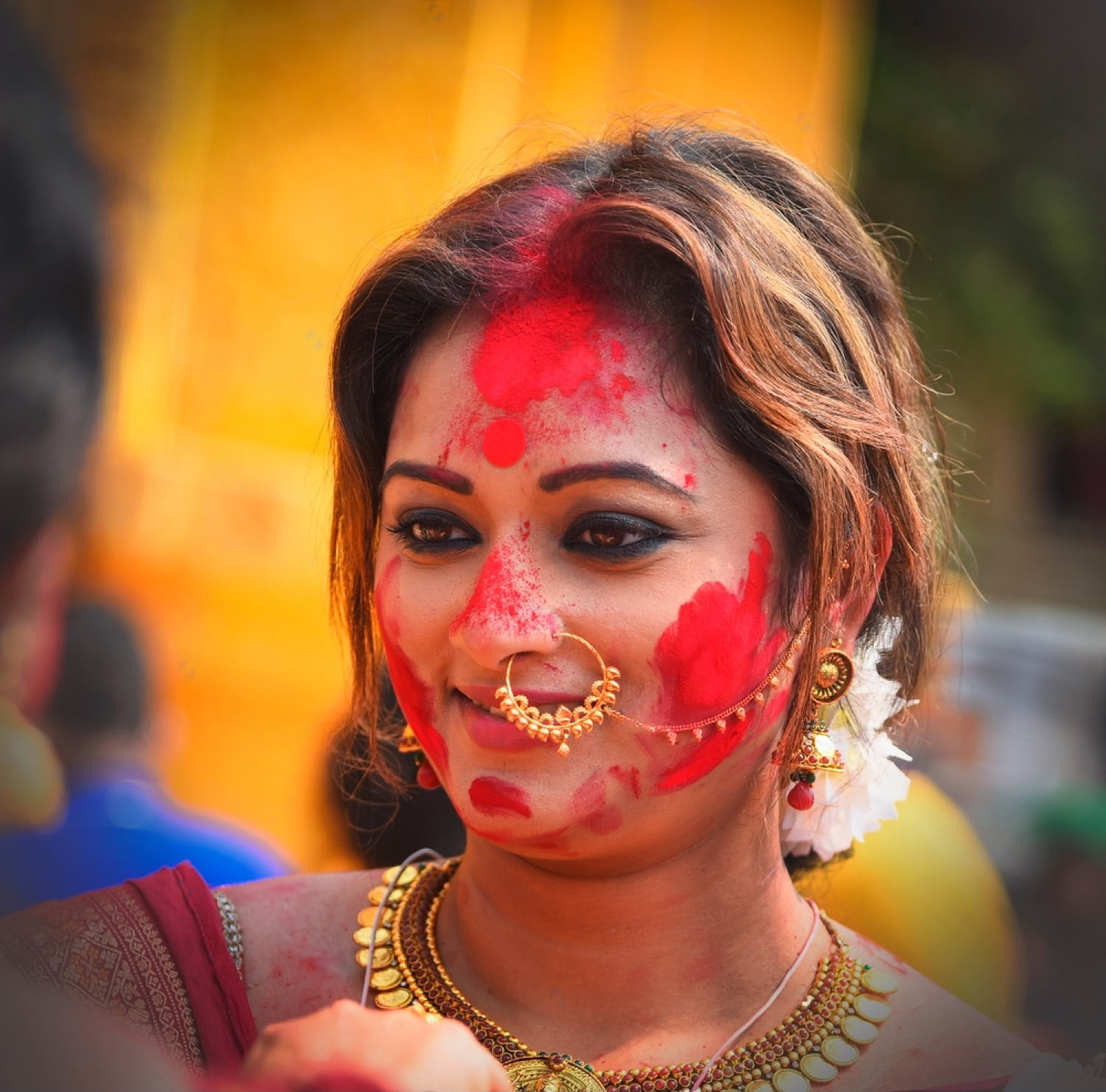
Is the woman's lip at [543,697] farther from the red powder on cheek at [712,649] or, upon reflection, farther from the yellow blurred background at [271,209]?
the yellow blurred background at [271,209]

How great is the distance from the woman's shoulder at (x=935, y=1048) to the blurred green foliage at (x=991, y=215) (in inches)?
281

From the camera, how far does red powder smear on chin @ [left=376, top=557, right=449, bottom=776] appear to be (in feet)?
6.32

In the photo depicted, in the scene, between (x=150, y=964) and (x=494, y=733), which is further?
(x=150, y=964)

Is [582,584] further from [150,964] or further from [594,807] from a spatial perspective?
[150,964]

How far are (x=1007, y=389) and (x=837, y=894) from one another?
7519 mm

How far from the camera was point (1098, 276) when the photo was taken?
29.1 ft

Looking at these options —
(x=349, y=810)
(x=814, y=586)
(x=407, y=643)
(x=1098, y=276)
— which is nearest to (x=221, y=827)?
(x=349, y=810)

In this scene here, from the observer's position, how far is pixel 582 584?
5.92 feet

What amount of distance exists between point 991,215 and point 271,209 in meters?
6.11

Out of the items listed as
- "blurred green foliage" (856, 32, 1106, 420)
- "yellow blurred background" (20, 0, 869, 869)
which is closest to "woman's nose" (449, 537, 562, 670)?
"yellow blurred background" (20, 0, 869, 869)

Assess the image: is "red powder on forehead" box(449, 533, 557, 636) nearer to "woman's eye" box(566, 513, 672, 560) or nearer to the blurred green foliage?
"woman's eye" box(566, 513, 672, 560)

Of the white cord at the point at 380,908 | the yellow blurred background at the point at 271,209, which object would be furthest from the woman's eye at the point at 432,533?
the yellow blurred background at the point at 271,209

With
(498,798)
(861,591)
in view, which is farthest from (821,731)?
(498,798)

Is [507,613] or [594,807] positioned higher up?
[507,613]
